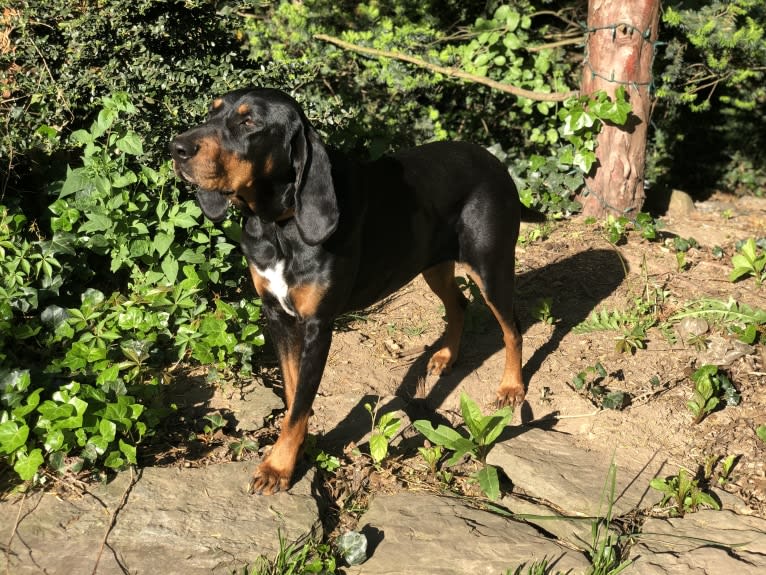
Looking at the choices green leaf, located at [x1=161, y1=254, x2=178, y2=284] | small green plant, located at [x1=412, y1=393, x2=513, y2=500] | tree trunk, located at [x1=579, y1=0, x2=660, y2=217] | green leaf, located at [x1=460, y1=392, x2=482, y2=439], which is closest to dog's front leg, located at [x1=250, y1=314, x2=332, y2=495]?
small green plant, located at [x1=412, y1=393, x2=513, y2=500]

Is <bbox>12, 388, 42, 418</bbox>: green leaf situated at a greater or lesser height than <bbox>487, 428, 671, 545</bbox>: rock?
greater

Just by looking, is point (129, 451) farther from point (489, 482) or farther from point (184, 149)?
point (489, 482)

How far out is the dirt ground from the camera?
4.41 metres

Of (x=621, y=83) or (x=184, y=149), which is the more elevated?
(x=184, y=149)

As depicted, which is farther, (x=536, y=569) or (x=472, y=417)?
(x=472, y=417)

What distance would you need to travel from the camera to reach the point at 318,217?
11.9ft

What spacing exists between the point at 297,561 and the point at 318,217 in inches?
56.7

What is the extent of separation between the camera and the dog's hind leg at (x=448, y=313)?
5.11 meters

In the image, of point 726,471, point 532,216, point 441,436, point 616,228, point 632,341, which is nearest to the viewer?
point 441,436

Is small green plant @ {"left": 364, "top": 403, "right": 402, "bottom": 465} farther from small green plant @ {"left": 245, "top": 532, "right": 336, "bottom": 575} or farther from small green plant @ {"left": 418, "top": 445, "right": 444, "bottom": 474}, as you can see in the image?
small green plant @ {"left": 245, "top": 532, "right": 336, "bottom": 575}

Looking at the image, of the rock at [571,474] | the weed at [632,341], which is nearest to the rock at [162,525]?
the rock at [571,474]

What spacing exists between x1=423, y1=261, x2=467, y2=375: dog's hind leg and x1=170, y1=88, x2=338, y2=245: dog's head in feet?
5.13

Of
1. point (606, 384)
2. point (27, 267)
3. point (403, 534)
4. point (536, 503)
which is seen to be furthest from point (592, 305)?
point (27, 267)

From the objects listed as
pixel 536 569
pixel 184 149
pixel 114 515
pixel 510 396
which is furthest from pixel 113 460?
Answer: pixel 510 396
